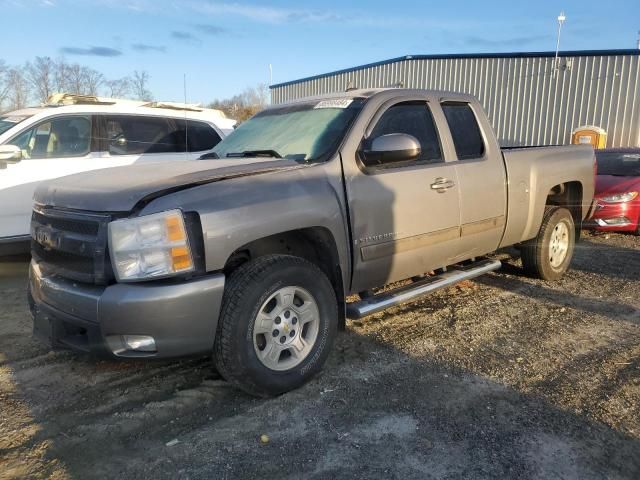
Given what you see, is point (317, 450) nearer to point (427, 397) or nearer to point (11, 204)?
point (427, 397)

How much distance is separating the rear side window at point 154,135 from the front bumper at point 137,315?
465 cm

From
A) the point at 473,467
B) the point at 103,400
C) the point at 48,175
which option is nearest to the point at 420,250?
the point at 473,467

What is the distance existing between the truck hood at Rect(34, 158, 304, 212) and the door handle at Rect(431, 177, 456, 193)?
1262 mm

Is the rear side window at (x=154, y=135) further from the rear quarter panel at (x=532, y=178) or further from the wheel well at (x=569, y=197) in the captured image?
the wheel well at (x=569, y=197)

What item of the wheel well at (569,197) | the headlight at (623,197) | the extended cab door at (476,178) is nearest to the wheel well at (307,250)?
the extended cab door at (476,178)

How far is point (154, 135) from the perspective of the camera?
7766 millimetres

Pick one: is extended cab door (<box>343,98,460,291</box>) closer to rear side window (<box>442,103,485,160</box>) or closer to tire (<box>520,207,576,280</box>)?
rear side window (<box>442,103,485,160</box>)

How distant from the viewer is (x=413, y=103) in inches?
177

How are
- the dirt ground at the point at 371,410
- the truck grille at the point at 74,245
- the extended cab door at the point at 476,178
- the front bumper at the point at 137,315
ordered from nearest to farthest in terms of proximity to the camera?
the dirt ground at the point at 371,410
the front bumper at the point at 137,315
the truck grille at the point at 74,245
the extended cab door at the point at 476,178

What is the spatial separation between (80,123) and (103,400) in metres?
4.81

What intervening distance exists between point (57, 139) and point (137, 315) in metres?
4.97

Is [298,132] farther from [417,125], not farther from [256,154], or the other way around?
[417,125]

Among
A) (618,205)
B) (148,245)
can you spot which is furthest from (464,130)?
(618,205)

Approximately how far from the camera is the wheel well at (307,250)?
3449mm
